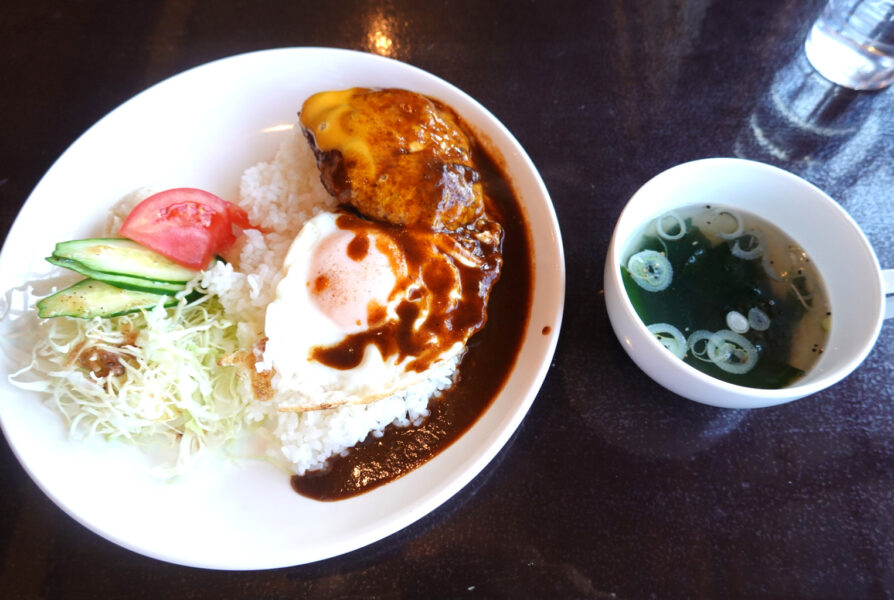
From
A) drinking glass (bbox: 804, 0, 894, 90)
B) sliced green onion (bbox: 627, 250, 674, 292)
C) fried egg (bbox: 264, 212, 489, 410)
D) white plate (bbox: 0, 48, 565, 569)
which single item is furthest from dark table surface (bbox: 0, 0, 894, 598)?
fried egg (bbox: 264, 212, 489, 410)

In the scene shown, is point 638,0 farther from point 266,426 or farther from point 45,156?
point 45,156

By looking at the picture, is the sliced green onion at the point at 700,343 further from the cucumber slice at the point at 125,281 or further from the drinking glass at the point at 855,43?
the cucumber slice at the point at 125,281

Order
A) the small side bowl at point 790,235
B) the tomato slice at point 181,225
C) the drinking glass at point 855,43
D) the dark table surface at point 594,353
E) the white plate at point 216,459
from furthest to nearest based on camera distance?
the drinking glass at point 855,43 → the tomato slice at point 181,225 → the dark table surface at point 594,353 → the white plate at point 216,459 → the small side bowl at point 790,235

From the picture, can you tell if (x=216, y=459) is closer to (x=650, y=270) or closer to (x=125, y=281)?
(x=125, y=281)

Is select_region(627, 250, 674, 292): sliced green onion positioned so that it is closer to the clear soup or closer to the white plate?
the clear soup

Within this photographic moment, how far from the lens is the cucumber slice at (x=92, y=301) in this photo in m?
1.87

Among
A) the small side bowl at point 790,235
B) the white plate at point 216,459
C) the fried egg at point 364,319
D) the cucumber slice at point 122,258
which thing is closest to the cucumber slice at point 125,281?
the cucumber slice at point 122,258

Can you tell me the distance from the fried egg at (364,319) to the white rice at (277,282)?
84mm

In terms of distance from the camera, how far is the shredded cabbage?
1.88m

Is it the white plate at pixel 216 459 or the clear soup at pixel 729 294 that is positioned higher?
the clear soup at pixel 729 294

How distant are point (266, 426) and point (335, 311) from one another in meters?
0.53

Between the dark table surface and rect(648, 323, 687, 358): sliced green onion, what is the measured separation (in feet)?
0.91

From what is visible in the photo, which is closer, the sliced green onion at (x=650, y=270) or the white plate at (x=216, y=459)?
the white plate at (x=216, y=459)

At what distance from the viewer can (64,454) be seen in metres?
1.83
